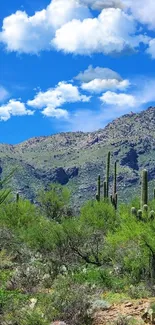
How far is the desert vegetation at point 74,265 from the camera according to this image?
11969 mm

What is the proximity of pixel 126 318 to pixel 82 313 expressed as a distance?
1071 millimetres

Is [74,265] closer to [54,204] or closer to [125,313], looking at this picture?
[125,313]

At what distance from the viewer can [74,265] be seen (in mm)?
24781

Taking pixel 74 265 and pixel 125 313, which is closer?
pixel 125 313

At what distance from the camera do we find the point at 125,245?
24.0 meters

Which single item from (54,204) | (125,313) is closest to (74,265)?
(125,313)

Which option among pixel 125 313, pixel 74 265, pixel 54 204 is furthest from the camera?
pixel 54 204

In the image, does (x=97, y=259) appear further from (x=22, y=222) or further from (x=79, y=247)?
(x=22, y=222)

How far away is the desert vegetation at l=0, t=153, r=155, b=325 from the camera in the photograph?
471 inches

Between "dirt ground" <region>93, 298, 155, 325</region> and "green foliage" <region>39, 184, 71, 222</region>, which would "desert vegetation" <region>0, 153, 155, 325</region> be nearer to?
"dirt ground" <region>93, 298, 155, 325</region>

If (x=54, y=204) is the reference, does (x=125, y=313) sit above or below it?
below

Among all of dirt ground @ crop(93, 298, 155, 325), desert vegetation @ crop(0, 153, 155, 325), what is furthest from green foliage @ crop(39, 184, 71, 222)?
dirt ground @ crop(93, 298, 155, 325)

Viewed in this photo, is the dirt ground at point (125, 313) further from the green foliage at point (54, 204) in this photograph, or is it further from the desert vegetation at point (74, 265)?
the green foliage at point (54, 204)

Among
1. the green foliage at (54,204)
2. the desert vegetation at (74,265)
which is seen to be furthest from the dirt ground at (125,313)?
the green foliage at (54,204)
